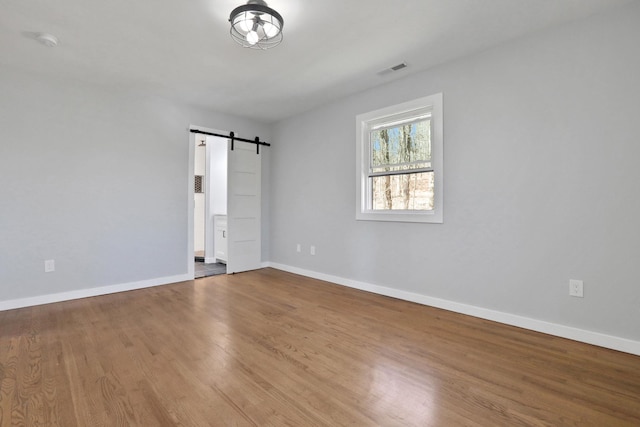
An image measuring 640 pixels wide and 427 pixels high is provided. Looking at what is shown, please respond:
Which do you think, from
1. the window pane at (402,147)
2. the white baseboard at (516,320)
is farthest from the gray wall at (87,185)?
the white baseboard at (516,320)

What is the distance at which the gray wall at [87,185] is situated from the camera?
3133mm

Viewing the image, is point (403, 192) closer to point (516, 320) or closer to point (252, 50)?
point (516, 320)

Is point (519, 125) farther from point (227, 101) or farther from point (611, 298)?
point (227, 101)

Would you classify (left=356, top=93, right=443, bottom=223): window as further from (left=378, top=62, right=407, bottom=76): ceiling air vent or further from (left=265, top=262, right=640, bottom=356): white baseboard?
(left=265, top=262, right=640, bottom=356): white baseboard

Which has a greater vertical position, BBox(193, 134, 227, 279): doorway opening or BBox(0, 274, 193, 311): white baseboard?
BBox(193, 134, 227, 279): doorway opening

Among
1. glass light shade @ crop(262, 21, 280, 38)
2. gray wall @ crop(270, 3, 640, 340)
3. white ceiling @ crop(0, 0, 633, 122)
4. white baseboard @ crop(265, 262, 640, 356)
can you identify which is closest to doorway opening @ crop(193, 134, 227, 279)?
white ceiling @ crop(0, 0, 633, 122)

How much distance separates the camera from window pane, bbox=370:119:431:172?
3.33 m

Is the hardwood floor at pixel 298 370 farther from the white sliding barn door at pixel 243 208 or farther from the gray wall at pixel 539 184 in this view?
the white sliding barn door at pixel 243 208

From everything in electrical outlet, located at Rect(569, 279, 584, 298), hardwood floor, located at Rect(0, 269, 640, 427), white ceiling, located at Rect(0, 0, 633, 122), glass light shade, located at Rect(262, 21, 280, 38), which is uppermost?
white ceiling, located at Rect(0, 0, 633, 122)

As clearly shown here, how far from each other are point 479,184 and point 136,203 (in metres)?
4.01

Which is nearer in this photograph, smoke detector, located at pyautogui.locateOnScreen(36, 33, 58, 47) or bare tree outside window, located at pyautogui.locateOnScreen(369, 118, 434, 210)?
smoke detector, located at pyautogui.locateOnScreen(36, 33, 58, 47)

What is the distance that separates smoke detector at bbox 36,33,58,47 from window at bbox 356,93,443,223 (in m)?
3.09

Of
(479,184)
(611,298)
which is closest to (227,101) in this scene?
(479,184)

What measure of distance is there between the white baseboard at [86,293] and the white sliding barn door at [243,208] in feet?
2.69
